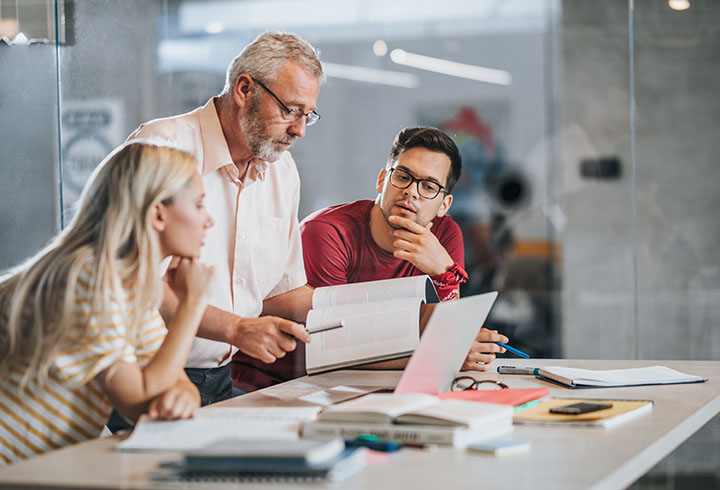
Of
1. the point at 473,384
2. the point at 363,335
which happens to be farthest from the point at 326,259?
the point at 473,384

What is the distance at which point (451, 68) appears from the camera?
4035mm

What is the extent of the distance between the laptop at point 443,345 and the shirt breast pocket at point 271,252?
2.93 ft

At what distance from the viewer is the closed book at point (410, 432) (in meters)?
1.35

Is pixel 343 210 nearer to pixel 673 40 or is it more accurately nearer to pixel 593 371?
pixel 593 371

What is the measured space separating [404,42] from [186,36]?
987 millimetres

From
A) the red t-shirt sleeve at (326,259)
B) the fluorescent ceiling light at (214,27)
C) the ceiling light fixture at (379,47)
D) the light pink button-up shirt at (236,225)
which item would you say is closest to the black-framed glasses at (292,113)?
the light pink button-up shirt at (236,225)

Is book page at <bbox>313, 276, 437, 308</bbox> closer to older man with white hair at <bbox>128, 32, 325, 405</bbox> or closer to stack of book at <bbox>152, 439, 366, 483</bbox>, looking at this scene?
older man with white hair at <bbox>128, 32, 325, 405</bbox>

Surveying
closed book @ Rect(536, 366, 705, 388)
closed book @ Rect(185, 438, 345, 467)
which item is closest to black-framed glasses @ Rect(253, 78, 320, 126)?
closed book @ Rect(536, 366, 705, 388)

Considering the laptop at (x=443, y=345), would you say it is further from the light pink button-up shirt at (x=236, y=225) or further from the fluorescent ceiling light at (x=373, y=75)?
the fluorescent ceiling light at (x=373, y=75)

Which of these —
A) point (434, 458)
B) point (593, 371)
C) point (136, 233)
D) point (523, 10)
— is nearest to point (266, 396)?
point (136, 233)

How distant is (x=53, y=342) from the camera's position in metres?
1.47

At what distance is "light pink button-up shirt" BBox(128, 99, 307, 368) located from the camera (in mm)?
2371

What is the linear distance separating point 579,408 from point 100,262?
89cm

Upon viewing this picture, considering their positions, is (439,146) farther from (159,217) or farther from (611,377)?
(159,217)
